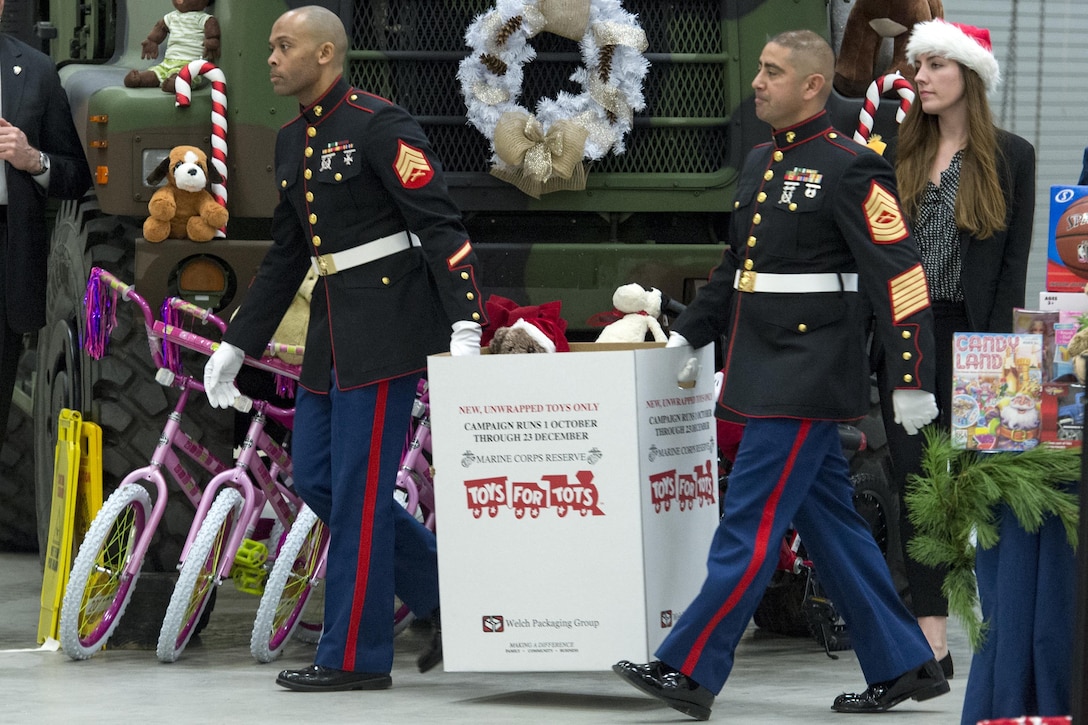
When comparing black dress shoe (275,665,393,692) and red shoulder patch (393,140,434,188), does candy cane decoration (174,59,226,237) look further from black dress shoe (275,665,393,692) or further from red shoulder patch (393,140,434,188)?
black dress shoe (275,665,393,692)

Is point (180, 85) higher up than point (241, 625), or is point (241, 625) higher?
point (180, 85)

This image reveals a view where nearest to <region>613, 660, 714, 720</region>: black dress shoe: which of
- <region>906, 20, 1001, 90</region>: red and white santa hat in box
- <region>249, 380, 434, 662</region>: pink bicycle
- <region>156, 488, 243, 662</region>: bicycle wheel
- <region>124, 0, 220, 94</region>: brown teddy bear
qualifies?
<region>249, 380, 434, 662</region>: pink bicycle

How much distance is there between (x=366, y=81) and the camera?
A: 21.2ft

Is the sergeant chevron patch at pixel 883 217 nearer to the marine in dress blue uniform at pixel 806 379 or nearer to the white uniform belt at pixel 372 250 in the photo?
the marine in dress blue uniform at pixel 806 379

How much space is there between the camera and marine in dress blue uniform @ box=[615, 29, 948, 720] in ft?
15.4

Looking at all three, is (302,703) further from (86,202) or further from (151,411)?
(86,202)

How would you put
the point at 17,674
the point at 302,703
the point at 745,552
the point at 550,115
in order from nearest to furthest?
the point at 745,552
the point at 302,703
the point at 17,674
the point at 550,115

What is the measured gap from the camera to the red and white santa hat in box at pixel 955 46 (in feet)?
17.6

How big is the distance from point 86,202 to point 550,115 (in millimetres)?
→ 1502

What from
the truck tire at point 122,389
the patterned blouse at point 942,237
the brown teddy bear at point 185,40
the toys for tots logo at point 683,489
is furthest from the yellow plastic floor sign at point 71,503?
the patterned blouse at point 942,237

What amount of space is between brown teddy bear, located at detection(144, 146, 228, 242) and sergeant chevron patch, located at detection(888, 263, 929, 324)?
2.26m

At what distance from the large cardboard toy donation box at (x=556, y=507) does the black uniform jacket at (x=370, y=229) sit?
0.84 ft

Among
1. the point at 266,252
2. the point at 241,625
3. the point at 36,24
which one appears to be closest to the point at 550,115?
the point at 266,252

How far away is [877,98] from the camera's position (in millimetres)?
6602
